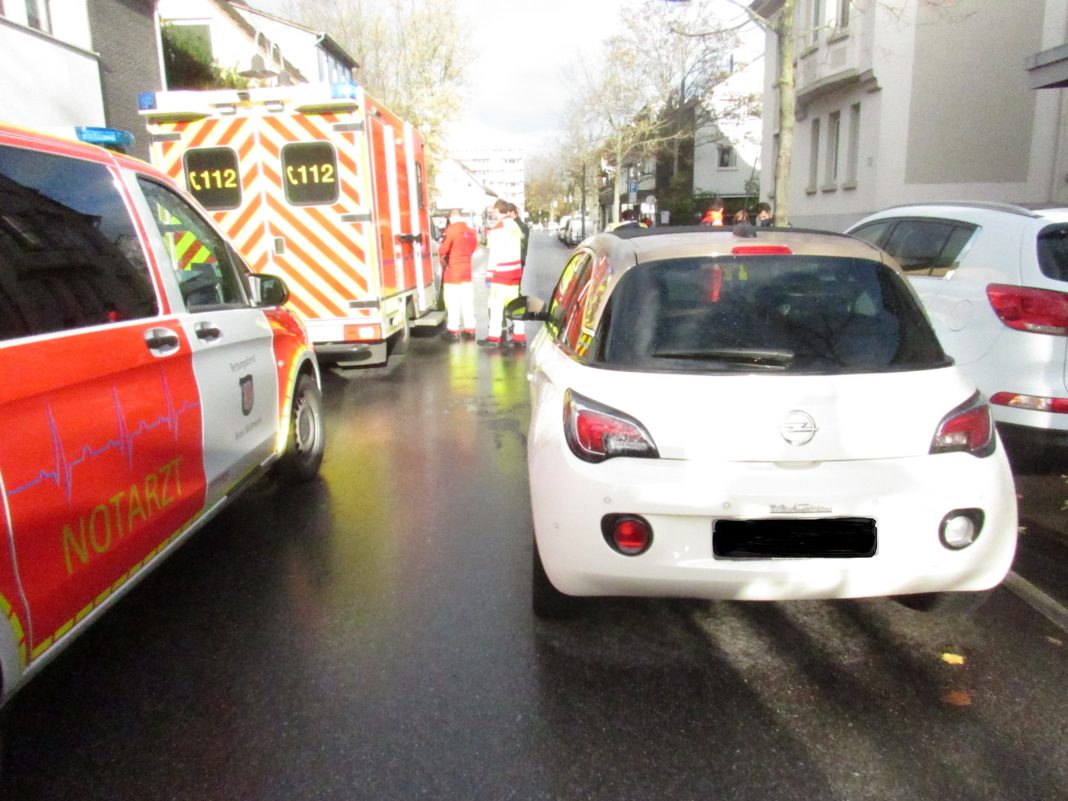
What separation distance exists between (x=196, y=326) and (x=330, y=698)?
1.72 metres

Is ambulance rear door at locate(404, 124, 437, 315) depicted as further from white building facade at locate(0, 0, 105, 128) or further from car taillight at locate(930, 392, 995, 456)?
car taillight at locate(930, 392, 995, 456)

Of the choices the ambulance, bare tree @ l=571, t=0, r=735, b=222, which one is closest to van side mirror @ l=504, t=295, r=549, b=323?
the ambulance

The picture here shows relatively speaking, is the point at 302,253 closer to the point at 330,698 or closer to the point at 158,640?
the point at 158,640

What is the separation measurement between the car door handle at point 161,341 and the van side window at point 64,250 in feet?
0.28

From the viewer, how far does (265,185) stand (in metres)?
8.80

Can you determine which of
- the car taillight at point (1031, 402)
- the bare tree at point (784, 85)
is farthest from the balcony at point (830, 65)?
the car taillight at point (1031, 402)

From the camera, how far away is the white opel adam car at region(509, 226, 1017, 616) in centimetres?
300

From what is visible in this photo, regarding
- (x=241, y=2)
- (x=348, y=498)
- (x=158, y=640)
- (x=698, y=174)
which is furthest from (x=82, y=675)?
(x=698, y=174)

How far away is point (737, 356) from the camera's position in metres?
3.29

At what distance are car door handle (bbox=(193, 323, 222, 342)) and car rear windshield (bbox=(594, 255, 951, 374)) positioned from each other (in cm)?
177

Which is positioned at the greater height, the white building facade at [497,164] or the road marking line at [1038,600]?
the white building facade at [497,164]

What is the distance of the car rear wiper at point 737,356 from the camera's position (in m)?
3.27

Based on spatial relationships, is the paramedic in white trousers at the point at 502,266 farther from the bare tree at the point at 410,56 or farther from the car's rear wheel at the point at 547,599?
the bare tree at the point at 410,56

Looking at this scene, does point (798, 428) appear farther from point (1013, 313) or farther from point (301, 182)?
point (301, 182)
